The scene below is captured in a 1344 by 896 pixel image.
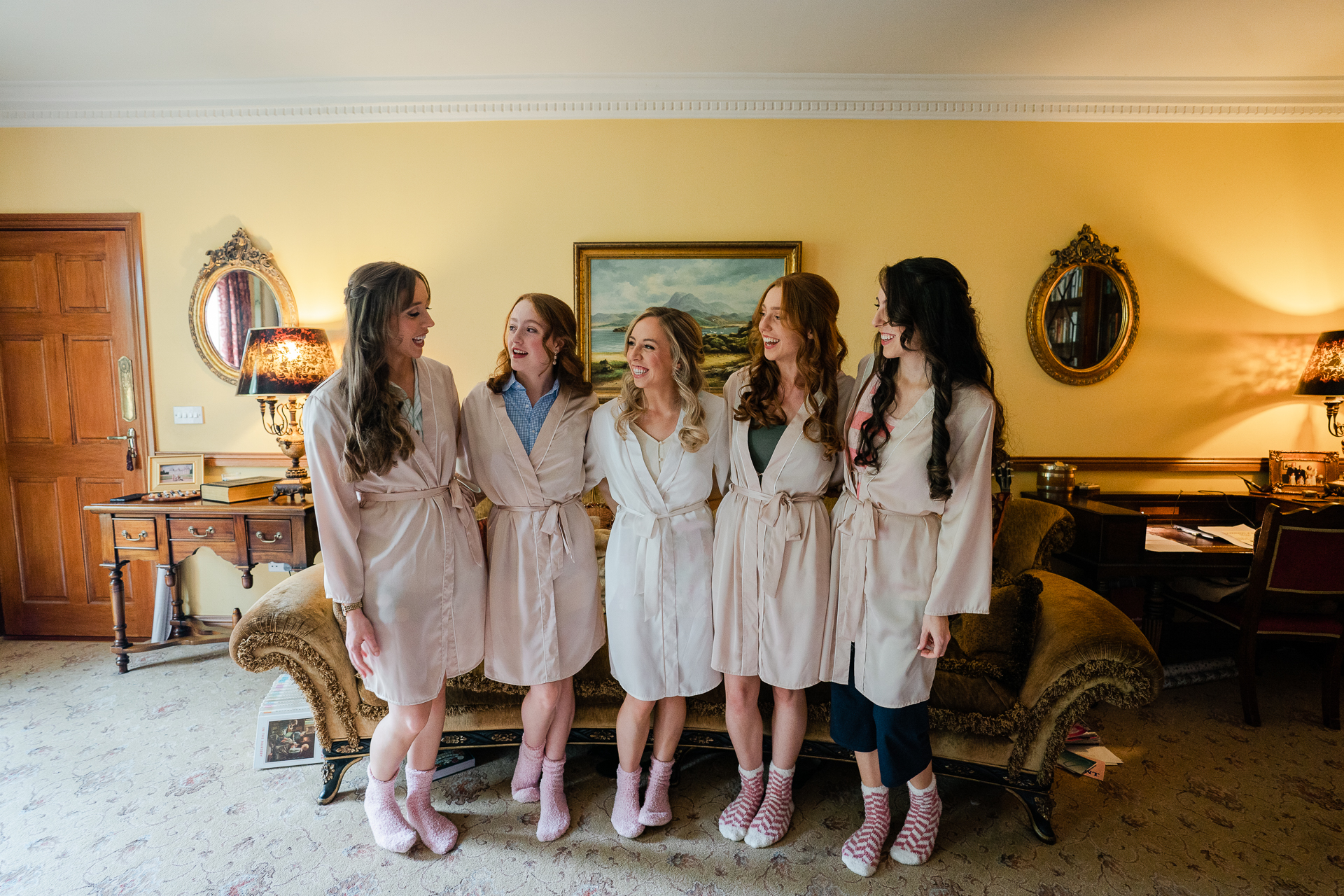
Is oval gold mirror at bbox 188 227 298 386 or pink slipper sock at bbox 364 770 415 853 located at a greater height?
oval gold mirror at bbox 188 227 298 386

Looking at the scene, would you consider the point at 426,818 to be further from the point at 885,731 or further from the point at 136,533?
the point at 136,533

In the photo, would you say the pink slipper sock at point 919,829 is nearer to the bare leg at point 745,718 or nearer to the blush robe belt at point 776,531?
the bare leg at point 745,718

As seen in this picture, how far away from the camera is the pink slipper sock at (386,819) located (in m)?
1.85

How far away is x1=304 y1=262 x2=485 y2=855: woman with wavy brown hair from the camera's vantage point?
5.25ft

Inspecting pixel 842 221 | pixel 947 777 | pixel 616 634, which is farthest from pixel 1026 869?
pixel 842 221

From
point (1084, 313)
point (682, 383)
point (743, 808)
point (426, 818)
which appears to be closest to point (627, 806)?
point (743, 808)

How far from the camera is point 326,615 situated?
205cm

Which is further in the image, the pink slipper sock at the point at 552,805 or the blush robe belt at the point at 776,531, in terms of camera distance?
the pink slipper sock at the point at 552,805

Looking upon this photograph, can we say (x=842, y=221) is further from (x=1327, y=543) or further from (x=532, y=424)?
(x=1327, y=543)

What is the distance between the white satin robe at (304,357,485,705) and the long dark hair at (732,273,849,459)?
2.92ft

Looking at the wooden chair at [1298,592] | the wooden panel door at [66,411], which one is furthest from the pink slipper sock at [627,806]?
the wooden panel door at [66,411]

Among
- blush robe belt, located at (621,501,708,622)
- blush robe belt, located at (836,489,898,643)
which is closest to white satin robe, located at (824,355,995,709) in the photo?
blush robe belt, located at (836,489,898,643)

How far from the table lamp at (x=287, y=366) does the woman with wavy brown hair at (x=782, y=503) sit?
7.90ft

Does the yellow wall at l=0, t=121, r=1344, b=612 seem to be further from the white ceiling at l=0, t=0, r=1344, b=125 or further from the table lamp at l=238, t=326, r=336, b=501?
the table lamp at l=238, t=326, r=336, b=501
